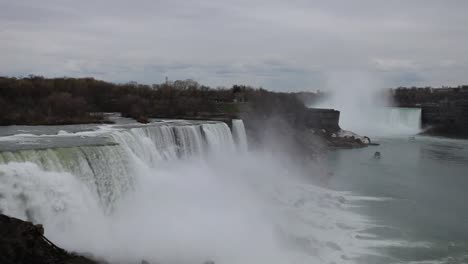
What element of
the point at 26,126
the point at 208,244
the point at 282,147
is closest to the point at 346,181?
the point at 282,147

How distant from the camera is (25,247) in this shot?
7.40 metres

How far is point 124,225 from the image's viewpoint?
1100 centimetres

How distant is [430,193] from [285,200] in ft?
23.4

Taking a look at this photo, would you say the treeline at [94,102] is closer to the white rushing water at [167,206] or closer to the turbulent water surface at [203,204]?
the turbulent water surface at [203,204]

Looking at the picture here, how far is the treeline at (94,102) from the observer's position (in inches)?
817

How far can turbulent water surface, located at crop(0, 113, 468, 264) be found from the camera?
960cm

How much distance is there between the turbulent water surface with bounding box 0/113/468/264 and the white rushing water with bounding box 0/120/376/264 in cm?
3

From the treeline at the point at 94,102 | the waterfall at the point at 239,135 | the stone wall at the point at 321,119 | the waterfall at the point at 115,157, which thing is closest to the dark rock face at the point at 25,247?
the waterfall at the point at 115,157

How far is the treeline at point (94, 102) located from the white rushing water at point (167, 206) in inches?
252

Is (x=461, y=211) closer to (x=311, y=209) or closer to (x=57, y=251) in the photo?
(x=311, y=209)

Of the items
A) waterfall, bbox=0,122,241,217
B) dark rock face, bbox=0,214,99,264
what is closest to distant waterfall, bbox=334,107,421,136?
waterfall, bbox=0,122,241,217

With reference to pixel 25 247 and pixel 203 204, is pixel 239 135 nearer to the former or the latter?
pixel 203 204

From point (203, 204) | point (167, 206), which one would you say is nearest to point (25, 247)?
point (167, 206)

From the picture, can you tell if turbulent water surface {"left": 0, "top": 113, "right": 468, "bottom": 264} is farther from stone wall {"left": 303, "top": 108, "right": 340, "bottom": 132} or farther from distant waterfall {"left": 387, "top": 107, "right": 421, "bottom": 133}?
distant waterfall {"left": 387, "top": 107, "right": 421, "bottom": 133}
